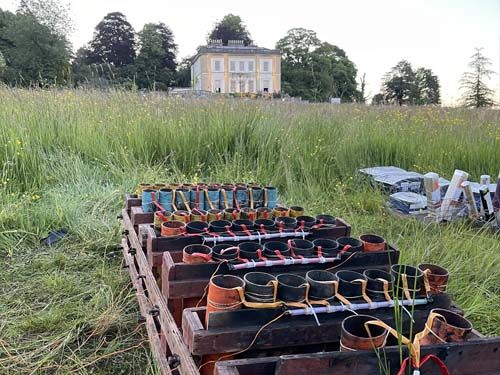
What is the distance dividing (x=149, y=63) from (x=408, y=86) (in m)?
28.4

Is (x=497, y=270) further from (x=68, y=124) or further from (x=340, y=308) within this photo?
(x=68, y=124)

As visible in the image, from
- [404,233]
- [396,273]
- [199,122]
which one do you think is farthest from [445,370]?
[199,122]

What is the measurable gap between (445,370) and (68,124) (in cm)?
521

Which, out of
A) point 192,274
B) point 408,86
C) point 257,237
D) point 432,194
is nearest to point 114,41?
point 408,86

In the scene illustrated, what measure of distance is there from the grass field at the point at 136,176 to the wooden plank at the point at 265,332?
3.14 ft

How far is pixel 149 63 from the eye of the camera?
37719 millimetres

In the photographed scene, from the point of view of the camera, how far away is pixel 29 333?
223 cm

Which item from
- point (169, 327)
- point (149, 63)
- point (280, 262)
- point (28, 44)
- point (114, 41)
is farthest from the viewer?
point (114, 41)

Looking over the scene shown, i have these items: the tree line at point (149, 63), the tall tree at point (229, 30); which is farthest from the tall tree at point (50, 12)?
the tall tree at point (229, 30)

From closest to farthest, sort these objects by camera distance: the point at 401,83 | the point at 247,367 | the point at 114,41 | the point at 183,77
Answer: the point at 247,367 → the point at 401,83 → the point at 183,77 → the point at 114,41

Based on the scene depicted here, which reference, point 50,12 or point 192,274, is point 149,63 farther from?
point 192,274

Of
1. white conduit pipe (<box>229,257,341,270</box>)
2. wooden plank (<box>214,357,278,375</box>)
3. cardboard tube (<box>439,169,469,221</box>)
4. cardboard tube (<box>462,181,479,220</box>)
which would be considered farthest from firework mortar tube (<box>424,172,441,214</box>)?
wooden plank (<box>214,357,278,375</box>)

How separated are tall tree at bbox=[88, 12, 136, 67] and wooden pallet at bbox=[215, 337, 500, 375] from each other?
174ft

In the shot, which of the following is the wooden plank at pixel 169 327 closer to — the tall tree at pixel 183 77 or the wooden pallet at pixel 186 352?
the wooden pallet at pixel 186 352
